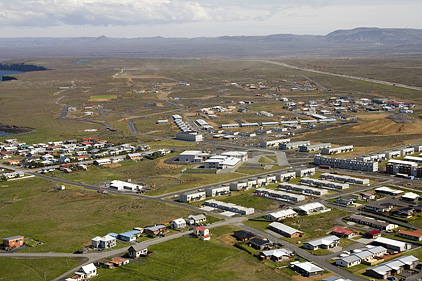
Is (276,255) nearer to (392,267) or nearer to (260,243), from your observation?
(260,243)

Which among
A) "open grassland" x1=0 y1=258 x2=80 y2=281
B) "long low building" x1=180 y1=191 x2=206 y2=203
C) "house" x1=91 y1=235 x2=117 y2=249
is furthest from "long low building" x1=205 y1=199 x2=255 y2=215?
"open grassland" x1=0 y1=258 x2=80 y2=281

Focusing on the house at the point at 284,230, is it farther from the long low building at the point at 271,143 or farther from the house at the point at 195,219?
the long low building at the point at 271,143

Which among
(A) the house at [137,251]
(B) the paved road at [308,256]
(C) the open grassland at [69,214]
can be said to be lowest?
(C) the open grassland at [69,214]

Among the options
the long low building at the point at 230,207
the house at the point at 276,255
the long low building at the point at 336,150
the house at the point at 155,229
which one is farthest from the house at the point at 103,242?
the long low building at the point at 336,150

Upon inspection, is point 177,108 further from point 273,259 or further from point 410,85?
point 273,259

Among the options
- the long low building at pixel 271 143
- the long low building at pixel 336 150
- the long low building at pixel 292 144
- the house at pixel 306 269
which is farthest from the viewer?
the long low building at pixel 271 143
